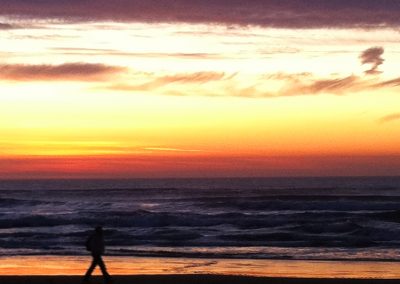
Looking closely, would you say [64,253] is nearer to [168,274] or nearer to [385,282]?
[168,274]

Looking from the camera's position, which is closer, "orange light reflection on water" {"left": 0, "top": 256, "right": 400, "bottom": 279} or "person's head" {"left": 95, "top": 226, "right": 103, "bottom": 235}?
"person's head" {"left": 95, "top": 226, "right": 103, "bottom": 235}

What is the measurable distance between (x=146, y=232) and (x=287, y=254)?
39.8ft

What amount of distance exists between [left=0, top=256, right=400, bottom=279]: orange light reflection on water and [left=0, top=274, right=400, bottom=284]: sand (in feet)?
4.46

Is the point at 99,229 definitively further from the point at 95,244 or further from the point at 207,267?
the point at 207,267

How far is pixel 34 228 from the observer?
42.0 meters

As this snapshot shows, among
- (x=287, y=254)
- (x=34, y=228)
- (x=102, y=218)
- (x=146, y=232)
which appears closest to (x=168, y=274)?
(x=287, y=254)

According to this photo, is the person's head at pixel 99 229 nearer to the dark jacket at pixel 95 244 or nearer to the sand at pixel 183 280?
the dark jacket at pixel 95 244

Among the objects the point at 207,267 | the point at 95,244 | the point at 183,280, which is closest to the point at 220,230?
the point at 207,267

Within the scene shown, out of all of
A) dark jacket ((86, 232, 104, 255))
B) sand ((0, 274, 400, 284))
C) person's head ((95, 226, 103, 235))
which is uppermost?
person's head ((95, 226, 103, 235))

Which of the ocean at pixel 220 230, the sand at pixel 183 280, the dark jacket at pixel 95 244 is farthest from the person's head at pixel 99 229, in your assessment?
the ocean at pixel 220 230

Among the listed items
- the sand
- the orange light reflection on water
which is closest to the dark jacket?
the sand

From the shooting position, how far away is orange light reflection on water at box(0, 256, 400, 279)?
21.2 meters

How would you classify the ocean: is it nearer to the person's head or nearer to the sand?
the sand

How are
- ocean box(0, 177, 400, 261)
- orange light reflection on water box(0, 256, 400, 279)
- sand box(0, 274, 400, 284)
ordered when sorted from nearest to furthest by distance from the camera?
sand box(0, 274, 400, 284) → orange light reflection on water box(0, 256, 400, 279) → ocean box(0, 177, 400, 261)
